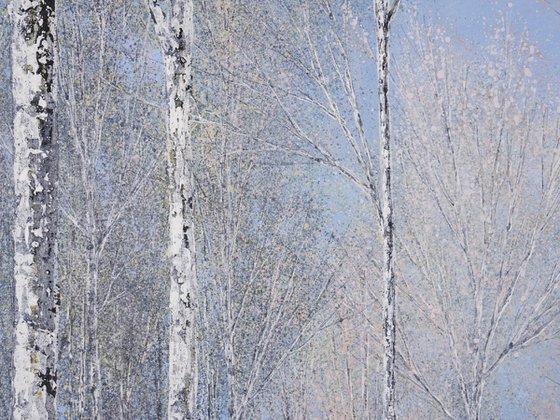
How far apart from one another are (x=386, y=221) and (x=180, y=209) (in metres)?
1.56

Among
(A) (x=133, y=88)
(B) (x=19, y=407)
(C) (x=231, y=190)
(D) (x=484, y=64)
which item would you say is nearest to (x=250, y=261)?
(C) (x=231, y=190)

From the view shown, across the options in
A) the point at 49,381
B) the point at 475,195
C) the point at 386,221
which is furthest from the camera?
the point at 475,195

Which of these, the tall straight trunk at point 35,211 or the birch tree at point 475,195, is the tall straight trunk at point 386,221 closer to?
the tall straight trunk at point 35,211

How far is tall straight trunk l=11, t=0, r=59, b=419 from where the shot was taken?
110 inches

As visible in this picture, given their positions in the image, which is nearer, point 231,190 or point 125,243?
point 231,190

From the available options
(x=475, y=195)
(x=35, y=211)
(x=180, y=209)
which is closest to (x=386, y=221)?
(x=180, y=209)

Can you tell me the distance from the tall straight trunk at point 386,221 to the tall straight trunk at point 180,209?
4.66ft

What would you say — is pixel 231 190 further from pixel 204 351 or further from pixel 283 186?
pixel 204 351

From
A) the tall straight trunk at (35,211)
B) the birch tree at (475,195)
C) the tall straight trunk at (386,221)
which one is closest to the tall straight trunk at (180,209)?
the tall straight trunk at (35,211)

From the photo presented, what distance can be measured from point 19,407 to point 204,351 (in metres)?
5.54

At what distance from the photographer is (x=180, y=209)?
393 cm

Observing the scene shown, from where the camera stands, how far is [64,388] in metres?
9.41

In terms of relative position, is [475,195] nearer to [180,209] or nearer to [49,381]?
[180,209]

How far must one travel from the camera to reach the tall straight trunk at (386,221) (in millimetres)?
4766
